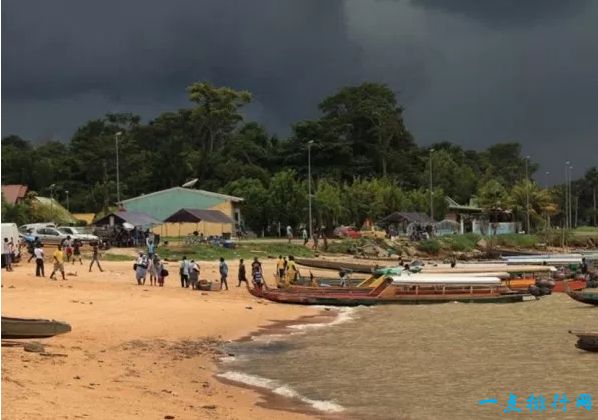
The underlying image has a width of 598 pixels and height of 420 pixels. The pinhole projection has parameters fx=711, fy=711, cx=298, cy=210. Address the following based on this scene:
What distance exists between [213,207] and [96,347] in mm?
54480

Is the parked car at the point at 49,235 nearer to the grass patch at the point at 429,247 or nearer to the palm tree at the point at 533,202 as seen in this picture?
the grass patch at the point at 429,247

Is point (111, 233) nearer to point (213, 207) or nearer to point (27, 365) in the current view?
point (213, 207)

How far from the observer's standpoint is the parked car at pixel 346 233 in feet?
238

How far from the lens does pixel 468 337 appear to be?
2322cm

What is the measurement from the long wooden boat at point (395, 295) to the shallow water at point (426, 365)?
4102mm

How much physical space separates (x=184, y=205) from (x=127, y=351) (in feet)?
186

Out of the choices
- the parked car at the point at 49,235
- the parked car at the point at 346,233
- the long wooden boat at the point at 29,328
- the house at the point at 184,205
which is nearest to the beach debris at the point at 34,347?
the long wooden boat at the point at 29,328

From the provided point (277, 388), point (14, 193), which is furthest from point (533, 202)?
point (277, 388)

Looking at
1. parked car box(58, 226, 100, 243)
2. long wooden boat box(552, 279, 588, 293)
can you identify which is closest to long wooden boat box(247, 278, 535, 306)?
long wooden boat box(552, 279, 588, 293)

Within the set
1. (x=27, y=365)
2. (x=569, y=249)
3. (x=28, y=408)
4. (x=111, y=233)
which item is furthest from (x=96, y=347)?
(x=569, y=249)

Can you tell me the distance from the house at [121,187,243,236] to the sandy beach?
36101 mm

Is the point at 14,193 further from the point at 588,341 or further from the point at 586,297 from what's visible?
the point at 588,341

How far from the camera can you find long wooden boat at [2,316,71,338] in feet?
54.0

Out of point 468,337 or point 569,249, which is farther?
point 569,249
